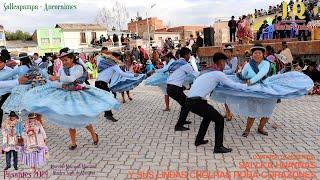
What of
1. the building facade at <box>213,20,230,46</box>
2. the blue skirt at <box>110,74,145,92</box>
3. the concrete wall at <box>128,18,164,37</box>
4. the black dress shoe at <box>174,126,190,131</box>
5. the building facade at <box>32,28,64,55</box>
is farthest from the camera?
the concrete wall at <box>128,18,164,37</box>

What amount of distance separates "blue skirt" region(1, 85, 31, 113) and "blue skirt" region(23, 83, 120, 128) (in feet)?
2.06

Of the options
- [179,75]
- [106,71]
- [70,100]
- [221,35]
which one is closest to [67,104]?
[70,100]

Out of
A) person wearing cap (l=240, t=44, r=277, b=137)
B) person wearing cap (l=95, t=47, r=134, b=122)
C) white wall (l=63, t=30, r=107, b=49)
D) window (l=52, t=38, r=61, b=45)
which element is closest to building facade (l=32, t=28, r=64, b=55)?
window (l=52, t=38, r=61, b=45)

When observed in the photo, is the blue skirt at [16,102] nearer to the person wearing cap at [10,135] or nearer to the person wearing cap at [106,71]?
the person wearing cap at [10,135]

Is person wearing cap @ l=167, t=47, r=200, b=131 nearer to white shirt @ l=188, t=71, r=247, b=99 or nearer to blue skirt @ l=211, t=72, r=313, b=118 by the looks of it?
blue skirt @ l=211, t=72, r=313, b=118

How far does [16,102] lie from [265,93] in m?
4.44

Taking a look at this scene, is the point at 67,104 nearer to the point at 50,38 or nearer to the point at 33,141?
the point at 33,141

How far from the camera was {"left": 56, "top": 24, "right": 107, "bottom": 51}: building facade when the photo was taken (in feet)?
179

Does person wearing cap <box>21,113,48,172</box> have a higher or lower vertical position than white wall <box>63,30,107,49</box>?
lower

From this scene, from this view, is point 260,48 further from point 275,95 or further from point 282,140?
point 282,140

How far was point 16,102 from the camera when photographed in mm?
7129

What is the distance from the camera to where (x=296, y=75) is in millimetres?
6875

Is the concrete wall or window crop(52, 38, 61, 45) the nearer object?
window crop(52, 38, 61, 45)

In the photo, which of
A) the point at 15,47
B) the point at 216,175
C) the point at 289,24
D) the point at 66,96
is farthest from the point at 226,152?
the point at 15,47
